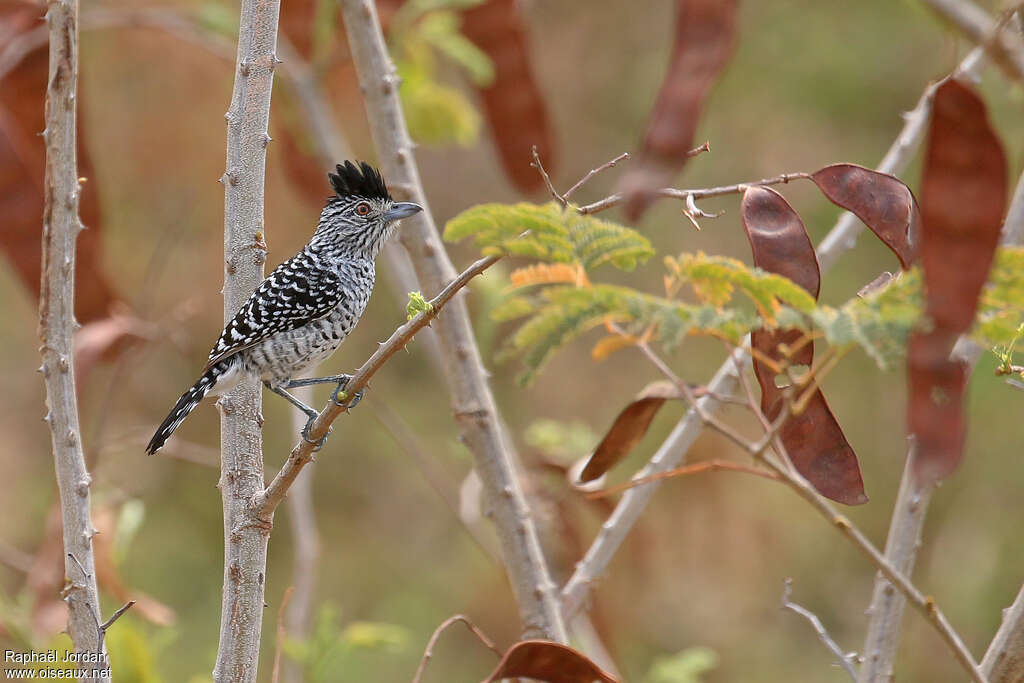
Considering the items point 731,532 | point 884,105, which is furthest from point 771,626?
point 884,105

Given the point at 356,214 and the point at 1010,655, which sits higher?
the point at 356,214

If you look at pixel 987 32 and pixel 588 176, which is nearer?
pixel 987 32

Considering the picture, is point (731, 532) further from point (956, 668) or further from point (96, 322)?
point (96, 322)

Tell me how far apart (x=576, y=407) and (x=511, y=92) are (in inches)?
156

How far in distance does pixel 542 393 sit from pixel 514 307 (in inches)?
237

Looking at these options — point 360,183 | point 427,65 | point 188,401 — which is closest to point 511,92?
point 360,183

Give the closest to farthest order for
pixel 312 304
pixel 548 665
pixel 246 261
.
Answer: pixel 548 665 < pixel 246 261 < pixel 312 304

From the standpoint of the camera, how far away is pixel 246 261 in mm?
2492

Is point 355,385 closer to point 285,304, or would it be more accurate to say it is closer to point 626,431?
point 626,431

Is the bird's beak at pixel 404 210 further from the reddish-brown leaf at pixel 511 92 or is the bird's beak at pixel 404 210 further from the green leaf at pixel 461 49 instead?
the green leaf at pixel 461 49

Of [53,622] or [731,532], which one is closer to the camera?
[53,622]

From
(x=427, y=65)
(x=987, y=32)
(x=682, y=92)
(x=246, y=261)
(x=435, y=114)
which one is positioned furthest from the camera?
(x=427, y=65)

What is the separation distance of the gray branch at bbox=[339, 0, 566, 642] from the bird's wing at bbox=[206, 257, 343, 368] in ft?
1.40

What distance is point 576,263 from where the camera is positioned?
5.64 ft
